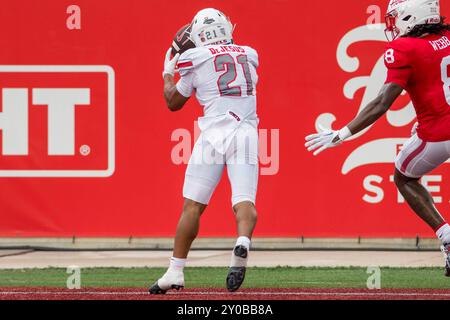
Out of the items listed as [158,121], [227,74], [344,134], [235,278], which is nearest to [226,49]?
[227,74]

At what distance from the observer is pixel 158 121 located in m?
12.4

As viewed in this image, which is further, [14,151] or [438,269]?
[14,151]

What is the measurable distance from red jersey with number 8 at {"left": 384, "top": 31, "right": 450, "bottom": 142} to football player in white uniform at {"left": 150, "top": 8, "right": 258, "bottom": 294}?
1.00 m

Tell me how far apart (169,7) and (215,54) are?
169 inches

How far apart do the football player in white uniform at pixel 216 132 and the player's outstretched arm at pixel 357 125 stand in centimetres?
→ 44

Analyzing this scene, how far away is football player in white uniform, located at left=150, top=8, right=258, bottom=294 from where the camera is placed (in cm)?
820

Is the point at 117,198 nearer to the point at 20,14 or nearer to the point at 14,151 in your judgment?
the point at 14,151

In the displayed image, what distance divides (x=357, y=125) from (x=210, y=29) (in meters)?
1.19

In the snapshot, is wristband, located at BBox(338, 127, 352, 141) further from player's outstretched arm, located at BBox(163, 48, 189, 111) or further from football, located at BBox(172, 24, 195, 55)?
football, located at BBox(172, 24, 195, 55)

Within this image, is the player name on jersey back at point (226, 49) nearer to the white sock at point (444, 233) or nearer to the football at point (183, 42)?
the football at point (183, 42)

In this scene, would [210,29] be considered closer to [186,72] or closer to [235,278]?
[186,72]

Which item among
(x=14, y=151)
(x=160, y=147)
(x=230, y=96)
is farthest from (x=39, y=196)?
(x=230, y=96)

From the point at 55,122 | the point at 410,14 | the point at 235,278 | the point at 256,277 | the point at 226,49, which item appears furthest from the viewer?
the point at 55,122

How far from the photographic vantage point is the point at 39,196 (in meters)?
Result: 12.4
